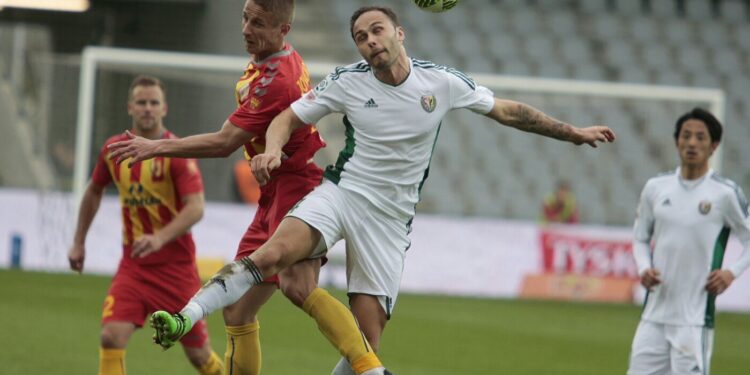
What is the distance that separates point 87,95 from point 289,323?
635 centimetres

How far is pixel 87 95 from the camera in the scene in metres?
18.2

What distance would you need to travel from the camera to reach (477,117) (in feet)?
72.0

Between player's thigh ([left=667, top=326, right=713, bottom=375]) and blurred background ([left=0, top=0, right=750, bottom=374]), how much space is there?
21.8ft

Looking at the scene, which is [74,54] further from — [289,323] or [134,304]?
[134,304]

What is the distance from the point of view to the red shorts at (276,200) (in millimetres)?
6375

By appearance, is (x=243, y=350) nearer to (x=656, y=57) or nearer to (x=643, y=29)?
(x=656, y=57)

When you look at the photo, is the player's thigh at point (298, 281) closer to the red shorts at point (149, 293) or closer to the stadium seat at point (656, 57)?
the red shorts at point (149, 293)

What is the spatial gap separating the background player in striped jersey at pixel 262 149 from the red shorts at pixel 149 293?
0.77m

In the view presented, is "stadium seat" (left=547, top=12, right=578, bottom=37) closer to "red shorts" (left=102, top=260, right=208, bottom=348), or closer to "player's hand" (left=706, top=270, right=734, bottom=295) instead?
"player's hand" (left=706, top=270, right=734, bottom=295)

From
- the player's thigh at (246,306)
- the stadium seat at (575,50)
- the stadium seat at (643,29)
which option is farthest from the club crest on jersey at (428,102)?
the stadium seat at (643,29)

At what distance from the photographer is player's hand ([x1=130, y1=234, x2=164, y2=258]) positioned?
7.00 m

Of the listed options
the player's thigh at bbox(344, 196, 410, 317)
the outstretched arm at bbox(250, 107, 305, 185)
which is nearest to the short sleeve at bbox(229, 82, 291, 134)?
the outstretched arm at bbox(250, 107, 305, 185)

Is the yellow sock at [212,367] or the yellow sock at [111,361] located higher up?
the yellow sock at [111,361]

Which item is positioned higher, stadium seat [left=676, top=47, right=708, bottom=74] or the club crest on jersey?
stadium seat [left=676, top=47, right=708, bottom=74]
